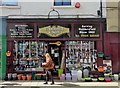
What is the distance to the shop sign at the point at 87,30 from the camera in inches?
821

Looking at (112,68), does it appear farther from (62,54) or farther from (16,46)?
(16,46)

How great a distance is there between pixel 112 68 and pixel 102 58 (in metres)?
0.83

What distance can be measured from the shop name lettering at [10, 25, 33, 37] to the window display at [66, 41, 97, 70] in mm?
2373

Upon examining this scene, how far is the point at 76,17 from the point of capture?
2102 centimetres

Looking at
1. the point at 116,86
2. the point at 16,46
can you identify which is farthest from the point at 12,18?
the point at 116,86

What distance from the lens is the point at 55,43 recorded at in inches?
829

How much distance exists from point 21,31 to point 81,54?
12.0 ft

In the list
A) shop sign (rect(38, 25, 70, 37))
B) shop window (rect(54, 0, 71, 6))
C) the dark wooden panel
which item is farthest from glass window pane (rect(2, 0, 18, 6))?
the dark wooden panel

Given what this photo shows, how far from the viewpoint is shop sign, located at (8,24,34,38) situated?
68.4 ft

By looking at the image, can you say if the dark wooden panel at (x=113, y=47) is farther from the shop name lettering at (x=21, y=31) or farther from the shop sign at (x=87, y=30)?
the shop name lettering at (x=21, y=31)

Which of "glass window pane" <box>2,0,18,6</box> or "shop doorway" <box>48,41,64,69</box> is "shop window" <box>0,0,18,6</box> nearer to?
"glass window pane" <box>2,0,18,6</box>

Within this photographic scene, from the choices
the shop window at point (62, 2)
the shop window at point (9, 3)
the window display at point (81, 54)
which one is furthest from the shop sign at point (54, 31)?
the shop window at point (9, 3)

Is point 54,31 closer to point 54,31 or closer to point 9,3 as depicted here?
point 54,31

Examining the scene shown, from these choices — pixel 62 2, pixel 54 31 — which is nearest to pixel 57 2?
pixel 62 2
